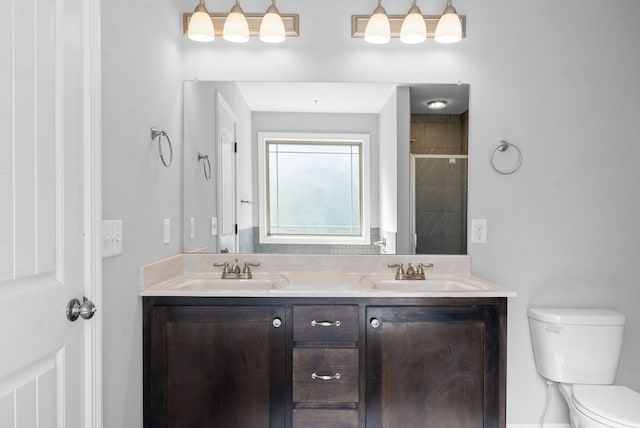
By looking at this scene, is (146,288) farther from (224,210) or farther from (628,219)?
(628,219)

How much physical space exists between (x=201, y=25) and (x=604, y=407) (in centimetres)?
251

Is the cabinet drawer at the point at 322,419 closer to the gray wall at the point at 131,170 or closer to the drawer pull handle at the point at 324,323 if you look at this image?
the drawer pull handle at the point at 324,323

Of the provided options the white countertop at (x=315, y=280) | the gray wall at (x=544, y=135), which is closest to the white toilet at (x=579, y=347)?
the gray wall at (x=544, y=135)

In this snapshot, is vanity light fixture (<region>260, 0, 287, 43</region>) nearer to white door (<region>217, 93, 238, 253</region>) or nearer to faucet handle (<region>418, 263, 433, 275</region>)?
white door (<region>217, 93, 238, 253</region>)

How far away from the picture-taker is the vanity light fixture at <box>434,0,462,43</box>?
2117 millimetres

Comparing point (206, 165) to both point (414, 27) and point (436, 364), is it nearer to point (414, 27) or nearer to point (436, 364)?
point (414, 27)

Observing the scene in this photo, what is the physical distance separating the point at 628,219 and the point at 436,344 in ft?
4.50

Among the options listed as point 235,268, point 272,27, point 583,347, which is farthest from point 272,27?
point 583,347

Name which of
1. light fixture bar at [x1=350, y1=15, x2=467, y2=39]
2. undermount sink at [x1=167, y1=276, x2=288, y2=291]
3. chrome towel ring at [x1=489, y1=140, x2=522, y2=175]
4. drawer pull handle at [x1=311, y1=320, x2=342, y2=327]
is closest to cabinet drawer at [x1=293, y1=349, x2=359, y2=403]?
drawer pull handle at [x1=311, y1=320, x2=342, y2=327]

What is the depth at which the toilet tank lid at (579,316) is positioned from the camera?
204cm

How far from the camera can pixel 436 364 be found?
5.96 ft

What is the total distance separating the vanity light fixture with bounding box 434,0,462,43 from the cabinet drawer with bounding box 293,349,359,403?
5.28 feet

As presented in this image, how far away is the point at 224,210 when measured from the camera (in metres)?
2.31
